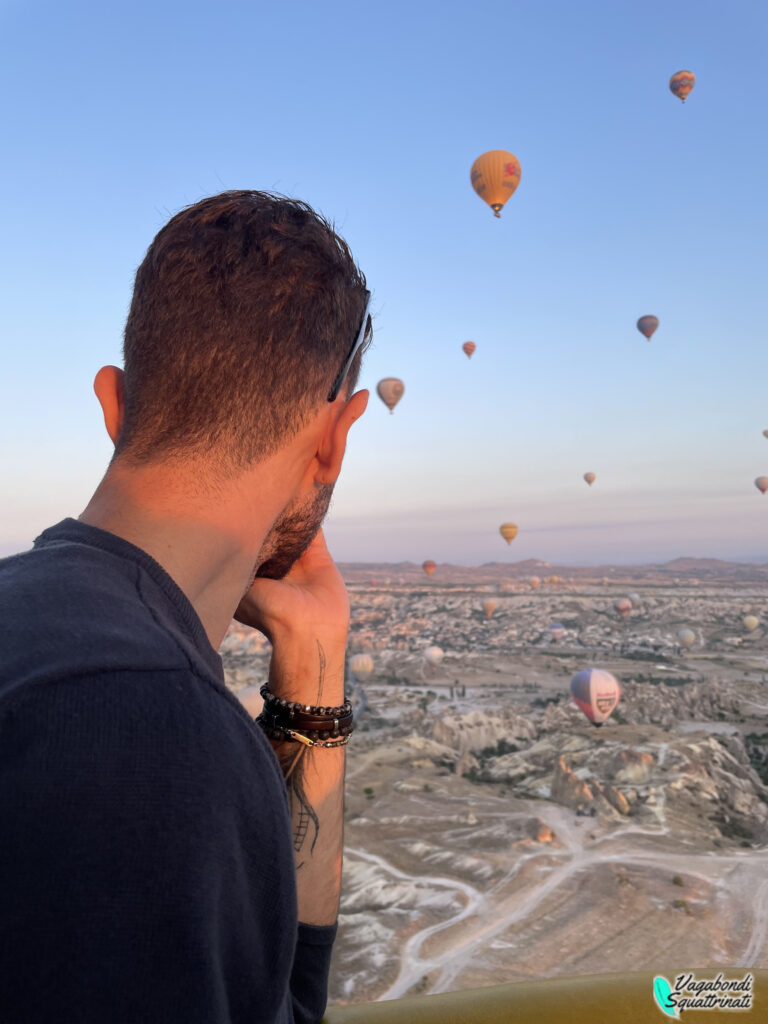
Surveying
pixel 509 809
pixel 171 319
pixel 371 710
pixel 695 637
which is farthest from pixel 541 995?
pixel 695 637

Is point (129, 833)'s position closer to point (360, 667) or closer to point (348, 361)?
point (348, 361)

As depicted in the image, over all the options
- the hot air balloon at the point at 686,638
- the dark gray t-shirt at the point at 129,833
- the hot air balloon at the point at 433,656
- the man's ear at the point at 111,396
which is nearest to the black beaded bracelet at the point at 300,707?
the man's ear at the point at 111,396

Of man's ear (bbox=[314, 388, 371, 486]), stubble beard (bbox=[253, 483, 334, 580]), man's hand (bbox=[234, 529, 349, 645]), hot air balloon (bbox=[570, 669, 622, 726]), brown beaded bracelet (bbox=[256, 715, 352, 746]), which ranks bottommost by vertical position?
hot air balloon (bbox=[570, 669, 622, 726])

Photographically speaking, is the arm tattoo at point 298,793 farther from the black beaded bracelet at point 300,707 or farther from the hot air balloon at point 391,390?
the hot air balloon at point 391,390

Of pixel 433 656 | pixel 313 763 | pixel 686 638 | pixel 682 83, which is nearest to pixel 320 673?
pixel 313 763

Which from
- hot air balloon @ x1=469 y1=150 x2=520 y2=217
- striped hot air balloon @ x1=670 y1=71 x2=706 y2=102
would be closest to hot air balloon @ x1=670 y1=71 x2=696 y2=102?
striped hot air balloon @ x1=670 y1=71 x2=706 y2=102

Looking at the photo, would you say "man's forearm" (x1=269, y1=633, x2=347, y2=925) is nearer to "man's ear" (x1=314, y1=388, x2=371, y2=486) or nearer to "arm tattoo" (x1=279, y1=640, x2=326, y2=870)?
"arm tattoo" (x1=279, y1=640, x2=326, y2=870)
